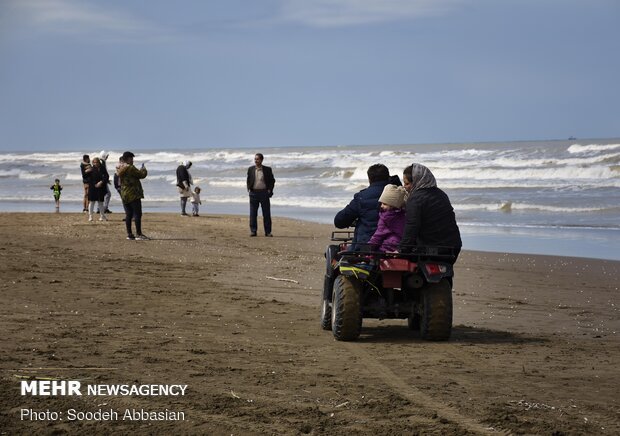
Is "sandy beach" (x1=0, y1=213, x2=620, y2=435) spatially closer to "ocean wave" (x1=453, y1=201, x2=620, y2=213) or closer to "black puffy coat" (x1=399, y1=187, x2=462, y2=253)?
"black puffy coat" (x1=399, y1=187, x2=462, y2=253)

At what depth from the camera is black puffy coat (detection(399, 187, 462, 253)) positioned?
28.0 feet

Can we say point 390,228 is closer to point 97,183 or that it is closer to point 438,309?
point 438,309

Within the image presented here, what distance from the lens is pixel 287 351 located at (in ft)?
26.3

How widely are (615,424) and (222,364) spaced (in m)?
2.96

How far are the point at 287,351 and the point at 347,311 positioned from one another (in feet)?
2.66

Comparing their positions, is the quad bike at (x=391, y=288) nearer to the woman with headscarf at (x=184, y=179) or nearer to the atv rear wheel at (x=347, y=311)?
the atv rear wheel at (x=347, y=311)

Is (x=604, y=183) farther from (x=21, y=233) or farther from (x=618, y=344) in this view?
(x=618, y=344)

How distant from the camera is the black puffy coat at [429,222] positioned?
8.53 metres

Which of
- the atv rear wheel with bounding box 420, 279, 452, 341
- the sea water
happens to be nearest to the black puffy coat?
the atv rear wheel with bounding box 420, 279, 452, 341

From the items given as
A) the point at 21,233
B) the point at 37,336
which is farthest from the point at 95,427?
the point at 21,233

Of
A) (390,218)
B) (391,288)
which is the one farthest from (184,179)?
(391,288)

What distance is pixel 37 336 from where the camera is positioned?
8031mm

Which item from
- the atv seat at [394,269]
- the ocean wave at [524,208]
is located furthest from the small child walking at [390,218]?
the ocean wave at [524,208]

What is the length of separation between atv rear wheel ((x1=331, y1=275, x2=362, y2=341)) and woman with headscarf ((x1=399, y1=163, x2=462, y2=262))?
1.87 ft
